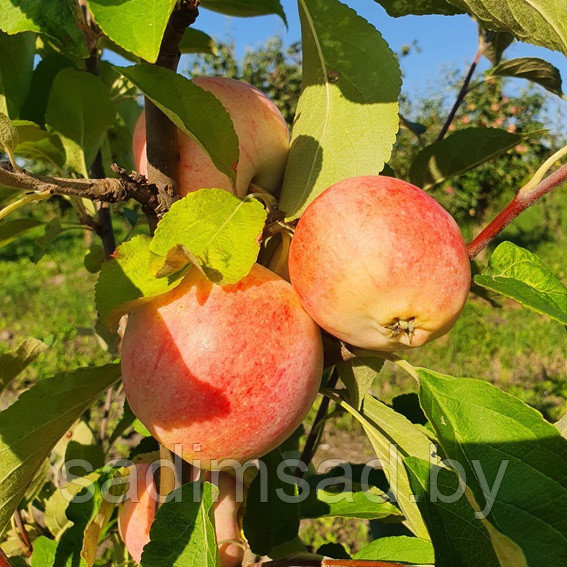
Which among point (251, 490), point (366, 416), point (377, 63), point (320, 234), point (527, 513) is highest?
point (377, 63)

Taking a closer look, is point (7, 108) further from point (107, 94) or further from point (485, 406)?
point (485, 406)

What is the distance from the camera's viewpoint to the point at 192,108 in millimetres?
536

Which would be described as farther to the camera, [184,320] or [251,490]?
[251,490]

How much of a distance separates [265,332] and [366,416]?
0.89ft

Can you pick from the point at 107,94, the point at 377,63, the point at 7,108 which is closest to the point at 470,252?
the point at 377,63

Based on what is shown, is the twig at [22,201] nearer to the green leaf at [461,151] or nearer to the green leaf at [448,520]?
the green leaf at [448,520]

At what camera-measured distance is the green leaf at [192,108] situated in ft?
1.64

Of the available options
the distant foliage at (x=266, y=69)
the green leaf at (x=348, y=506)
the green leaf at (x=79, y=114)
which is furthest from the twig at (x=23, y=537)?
the distant foliage at (x=266, y=69)

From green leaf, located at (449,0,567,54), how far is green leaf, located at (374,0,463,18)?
0.24 feet

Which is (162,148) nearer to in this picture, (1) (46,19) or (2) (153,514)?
(1) (46,19)

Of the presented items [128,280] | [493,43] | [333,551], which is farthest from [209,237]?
[493,43]

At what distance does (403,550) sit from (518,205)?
1.39 ft

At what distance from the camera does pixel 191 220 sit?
1.70 feet

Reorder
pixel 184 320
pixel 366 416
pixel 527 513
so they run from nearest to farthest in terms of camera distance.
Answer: pixel 527 513 → pixel 184 320 → pixel 366 416
